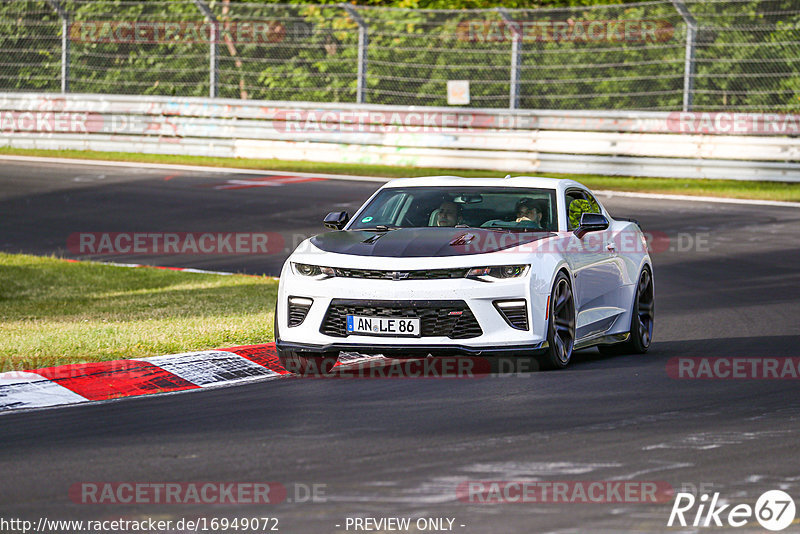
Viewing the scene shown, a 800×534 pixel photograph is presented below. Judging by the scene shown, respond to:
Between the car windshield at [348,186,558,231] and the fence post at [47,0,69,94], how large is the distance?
21527mm

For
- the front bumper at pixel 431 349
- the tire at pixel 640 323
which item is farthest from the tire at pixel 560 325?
the tire at pixel 640 323

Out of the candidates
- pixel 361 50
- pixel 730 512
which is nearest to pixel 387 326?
pixel 730 512

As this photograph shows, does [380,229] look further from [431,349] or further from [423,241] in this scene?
[431,349]

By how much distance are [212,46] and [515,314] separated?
2145 centimetres

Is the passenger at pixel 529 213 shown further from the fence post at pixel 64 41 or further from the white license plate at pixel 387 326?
the fence post at pixel 64 41

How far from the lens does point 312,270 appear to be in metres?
9.25

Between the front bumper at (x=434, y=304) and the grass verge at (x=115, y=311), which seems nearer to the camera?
the front bumper at (x=434, y=304)

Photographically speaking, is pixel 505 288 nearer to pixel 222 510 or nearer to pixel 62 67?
pixel 222 510

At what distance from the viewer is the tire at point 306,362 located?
372 inches

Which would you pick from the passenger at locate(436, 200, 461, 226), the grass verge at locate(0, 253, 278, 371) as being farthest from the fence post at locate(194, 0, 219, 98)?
the passenger at locate(436, 200, 461, 226)

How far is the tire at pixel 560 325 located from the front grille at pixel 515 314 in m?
0.23

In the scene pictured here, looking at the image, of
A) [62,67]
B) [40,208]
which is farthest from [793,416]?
[62,67]

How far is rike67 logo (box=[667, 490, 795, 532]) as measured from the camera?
5.35m

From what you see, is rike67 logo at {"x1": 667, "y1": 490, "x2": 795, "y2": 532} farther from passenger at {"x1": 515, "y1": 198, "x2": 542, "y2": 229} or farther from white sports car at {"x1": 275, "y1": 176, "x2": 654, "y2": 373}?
passenger at {"x1": 515, "y1": 198, "x2": 542, "y2": 229}
